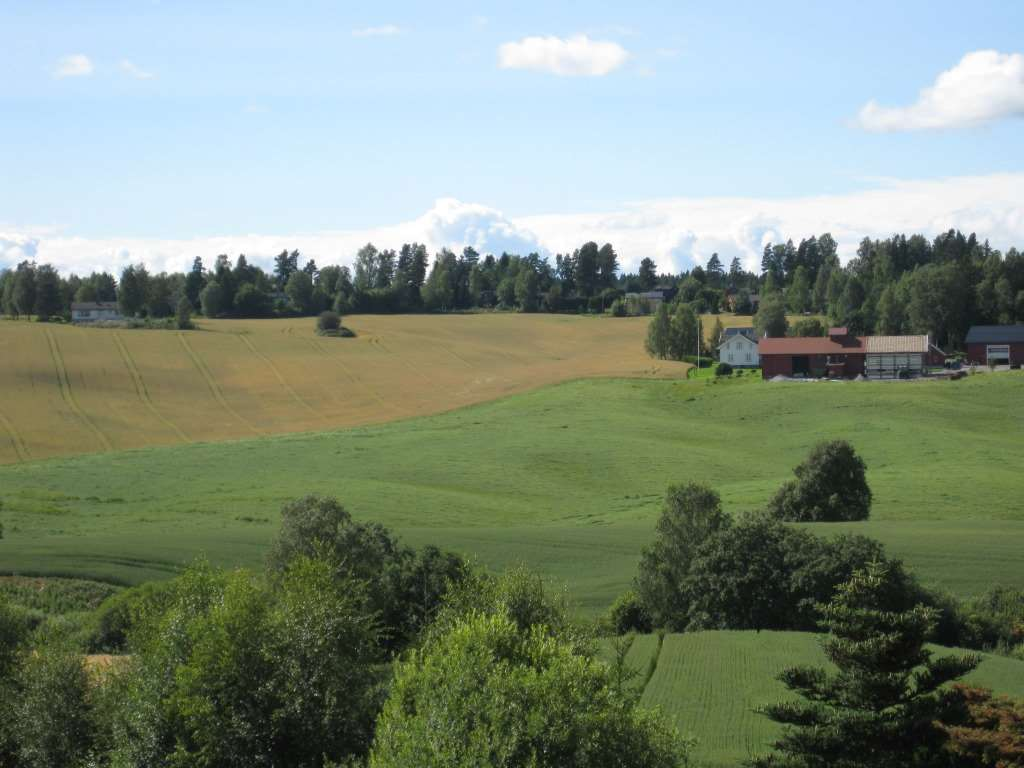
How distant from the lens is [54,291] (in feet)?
551

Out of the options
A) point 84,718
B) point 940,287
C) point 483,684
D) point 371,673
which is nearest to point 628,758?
point 483,684

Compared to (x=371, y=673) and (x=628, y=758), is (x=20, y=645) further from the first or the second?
(x=628, y=758)

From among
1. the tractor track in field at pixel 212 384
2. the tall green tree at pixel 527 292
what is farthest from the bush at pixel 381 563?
the tall green tree at pixel 527 292

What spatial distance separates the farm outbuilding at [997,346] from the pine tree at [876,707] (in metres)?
105

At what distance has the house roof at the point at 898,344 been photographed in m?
117

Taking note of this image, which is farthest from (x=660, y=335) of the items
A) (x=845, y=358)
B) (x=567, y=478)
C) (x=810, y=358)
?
(x=567, y=478)

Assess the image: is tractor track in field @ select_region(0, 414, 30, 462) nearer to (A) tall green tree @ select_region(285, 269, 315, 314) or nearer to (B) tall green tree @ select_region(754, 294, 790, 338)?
(B) tall green tree @ select_region(754, 294, 790, 338)

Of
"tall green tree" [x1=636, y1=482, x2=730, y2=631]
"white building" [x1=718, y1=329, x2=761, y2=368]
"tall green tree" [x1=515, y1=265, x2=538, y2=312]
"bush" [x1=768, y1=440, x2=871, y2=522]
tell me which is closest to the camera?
"tall green tree" [x1=636, y1=482, x2=730, y2=631]

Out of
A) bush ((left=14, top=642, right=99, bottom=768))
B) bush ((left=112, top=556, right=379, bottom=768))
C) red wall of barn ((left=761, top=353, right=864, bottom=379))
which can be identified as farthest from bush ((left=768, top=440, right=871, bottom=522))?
red wall of barn ((left=761, top=353, right=864, bottom=379))

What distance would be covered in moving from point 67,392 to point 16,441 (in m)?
18.7

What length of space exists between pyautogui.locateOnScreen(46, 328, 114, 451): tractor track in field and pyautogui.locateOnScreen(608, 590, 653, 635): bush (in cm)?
4985

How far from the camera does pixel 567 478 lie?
240 ft

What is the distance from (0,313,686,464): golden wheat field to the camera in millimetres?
90250

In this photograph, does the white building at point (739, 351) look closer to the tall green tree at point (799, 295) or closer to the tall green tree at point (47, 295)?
the tall green tree at point (799, 295)
